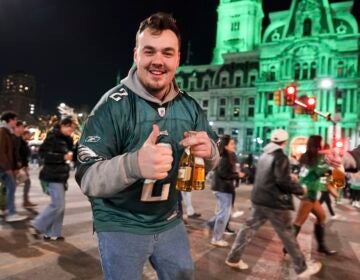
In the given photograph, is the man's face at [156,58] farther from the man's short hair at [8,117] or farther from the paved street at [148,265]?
the man's short hair at [8,117]

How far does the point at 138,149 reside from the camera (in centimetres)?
215

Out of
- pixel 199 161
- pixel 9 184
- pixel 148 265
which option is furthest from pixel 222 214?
pixel 199 161

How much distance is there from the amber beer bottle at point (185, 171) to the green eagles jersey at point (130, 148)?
0.03 metres

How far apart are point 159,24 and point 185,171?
2.86 feet

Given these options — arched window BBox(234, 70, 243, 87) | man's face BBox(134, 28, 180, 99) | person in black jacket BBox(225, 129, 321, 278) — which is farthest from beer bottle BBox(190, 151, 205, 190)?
arched window BBox(234, 70, 243, 87)

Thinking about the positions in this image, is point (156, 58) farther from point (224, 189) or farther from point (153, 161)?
point (224, 189)

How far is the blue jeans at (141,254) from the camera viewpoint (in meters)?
2.21

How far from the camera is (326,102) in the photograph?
58219mm

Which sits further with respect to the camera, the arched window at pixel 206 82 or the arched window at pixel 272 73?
the arched window at pixel 206 82

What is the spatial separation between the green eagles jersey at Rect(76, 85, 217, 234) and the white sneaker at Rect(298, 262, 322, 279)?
373 cm

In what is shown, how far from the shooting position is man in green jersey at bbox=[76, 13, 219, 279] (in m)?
2.12

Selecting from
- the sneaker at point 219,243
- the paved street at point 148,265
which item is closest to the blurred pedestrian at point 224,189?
the sneaker at point 219,243

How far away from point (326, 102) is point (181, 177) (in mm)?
60013

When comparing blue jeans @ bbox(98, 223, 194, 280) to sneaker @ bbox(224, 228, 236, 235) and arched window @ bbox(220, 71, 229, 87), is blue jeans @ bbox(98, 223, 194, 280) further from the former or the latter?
arched window @ bbox(220, 71, 229, 87)
